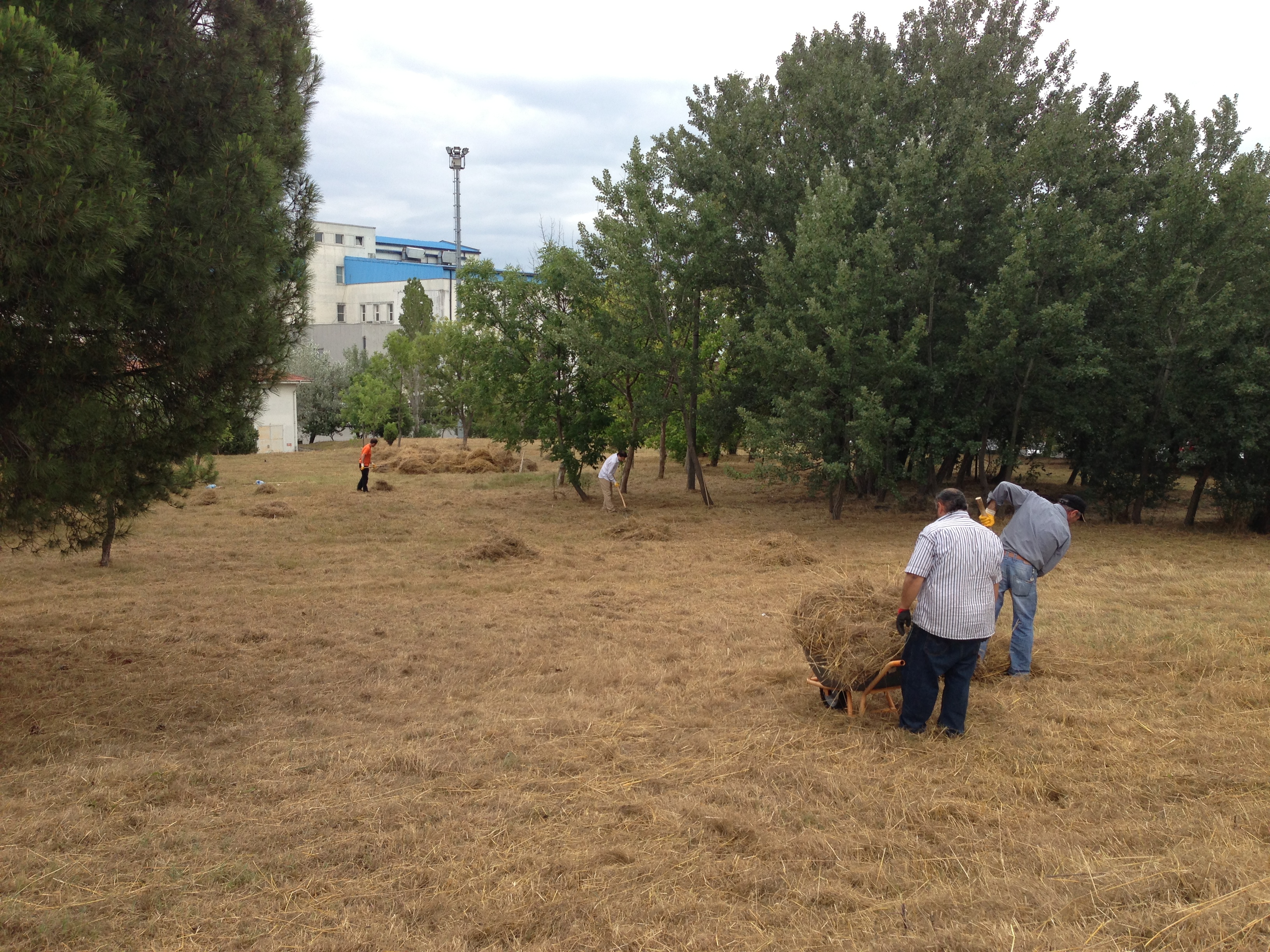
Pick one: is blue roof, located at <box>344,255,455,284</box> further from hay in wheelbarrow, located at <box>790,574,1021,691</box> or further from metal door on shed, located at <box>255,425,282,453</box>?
hay in wheelbarrow, located at <box>790,574,1021,691</box>

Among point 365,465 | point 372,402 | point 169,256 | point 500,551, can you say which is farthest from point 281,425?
point 169,256

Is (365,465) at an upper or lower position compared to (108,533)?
lower

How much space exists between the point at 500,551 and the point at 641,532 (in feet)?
11.5

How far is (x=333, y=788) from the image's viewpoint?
5.39 meters

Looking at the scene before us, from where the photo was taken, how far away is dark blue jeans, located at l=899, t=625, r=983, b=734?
6.05 metres

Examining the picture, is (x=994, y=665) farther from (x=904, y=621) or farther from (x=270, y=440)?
(x=270, y=440)

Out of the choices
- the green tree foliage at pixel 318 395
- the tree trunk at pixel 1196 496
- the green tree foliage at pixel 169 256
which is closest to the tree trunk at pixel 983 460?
the tree trunk at pixel 1196 496

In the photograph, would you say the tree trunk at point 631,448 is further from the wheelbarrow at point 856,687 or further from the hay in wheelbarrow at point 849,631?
the wheelbarrow at point 856,687

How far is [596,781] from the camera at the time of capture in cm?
548

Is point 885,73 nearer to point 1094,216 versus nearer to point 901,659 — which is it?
point 1094,216

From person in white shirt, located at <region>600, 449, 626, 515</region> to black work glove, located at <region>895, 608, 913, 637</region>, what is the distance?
47.4 ft

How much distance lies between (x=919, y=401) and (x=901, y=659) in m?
13.9

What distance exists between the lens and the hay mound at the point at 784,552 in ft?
47.5

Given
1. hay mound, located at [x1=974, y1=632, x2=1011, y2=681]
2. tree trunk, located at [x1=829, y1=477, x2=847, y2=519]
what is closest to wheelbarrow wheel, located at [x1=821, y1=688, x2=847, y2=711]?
hay mound, located at [x1=974, y1=632, x2=1011, y2=681]
